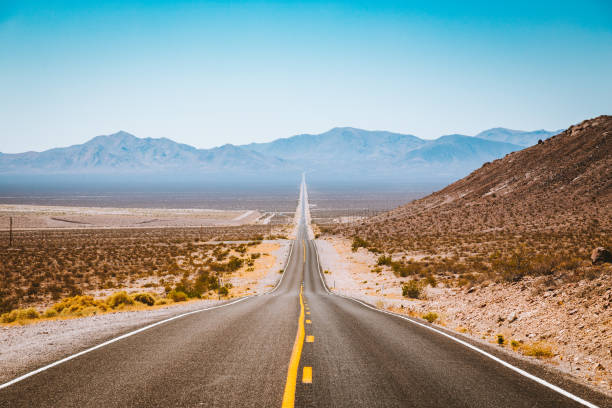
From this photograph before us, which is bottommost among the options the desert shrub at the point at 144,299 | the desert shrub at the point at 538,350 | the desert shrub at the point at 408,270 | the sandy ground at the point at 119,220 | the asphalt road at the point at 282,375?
the sandy ground at the point at 119,220

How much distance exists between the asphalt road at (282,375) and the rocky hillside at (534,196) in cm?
4942

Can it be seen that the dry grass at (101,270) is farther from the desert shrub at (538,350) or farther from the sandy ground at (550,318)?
the desert shrub at (538,350)

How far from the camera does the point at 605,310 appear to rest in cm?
1004

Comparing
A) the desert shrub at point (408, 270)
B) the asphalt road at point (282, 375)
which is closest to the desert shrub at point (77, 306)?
the asphalt road at point (282, 375)

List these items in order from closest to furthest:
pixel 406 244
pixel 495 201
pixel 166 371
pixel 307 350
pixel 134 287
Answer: pixel 166 371 → pixel 307 350 → pixel 134 287 → pixel 406 244 → pixel 495 201

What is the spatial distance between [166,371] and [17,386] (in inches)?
83.6

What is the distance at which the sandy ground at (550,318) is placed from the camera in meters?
8.31

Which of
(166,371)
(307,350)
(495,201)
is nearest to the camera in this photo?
(166,371)

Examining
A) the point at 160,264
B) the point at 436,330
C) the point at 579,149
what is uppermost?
the point at 579,149

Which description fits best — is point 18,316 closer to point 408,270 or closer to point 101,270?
point 101,270

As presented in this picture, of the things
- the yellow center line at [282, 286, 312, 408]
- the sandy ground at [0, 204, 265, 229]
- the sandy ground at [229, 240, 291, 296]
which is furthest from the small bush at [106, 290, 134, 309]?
the sandy ground at [0, 204, 265, 229]

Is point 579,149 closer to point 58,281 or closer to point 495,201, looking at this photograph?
point 495,201

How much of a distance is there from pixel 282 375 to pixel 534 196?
245 ft

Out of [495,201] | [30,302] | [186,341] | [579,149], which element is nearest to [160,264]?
[30,302]
